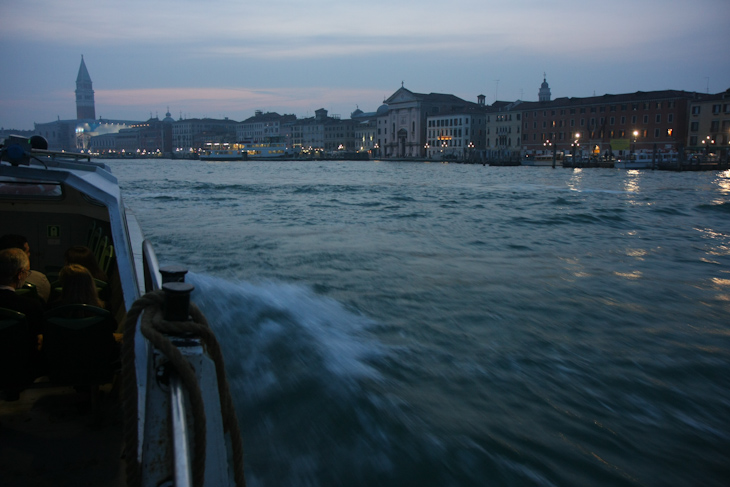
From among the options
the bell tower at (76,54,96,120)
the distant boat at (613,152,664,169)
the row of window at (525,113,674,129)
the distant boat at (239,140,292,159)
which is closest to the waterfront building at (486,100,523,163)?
the row of window at (525,113,674,129)

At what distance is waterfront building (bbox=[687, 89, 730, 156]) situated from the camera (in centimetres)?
4903

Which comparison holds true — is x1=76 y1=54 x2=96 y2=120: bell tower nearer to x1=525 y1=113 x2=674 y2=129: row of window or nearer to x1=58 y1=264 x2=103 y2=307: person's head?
x1=525 y1=113 x2=674 y2=129: row of window

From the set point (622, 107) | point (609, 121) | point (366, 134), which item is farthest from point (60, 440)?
point (366, 134)

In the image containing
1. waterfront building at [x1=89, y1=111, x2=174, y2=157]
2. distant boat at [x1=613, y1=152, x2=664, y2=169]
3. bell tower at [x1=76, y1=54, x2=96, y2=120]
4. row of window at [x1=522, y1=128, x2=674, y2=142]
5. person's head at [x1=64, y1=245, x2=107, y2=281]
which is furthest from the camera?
bell tower at [x1=76, y1=54, x2=96, y2=120]

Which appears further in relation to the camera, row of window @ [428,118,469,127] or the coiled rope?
row of window @ [428,118,469,127]

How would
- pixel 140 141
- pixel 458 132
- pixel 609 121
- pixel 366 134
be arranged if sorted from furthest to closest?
1. pixel 140 141
2. pixel 366 134
3. pixel 458 132
4. pixel 609 121

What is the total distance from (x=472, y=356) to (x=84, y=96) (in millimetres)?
192186

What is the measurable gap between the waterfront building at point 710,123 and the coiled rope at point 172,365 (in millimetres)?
55336

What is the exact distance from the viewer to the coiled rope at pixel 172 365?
1.25m

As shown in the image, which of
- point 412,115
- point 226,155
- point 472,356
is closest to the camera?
point 472,356

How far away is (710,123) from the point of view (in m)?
50.2

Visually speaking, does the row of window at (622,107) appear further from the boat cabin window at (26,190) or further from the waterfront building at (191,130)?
the waterfront building at (191,130)

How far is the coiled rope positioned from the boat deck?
1.03 m

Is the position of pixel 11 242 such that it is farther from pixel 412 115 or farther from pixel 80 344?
pixel 412 115
